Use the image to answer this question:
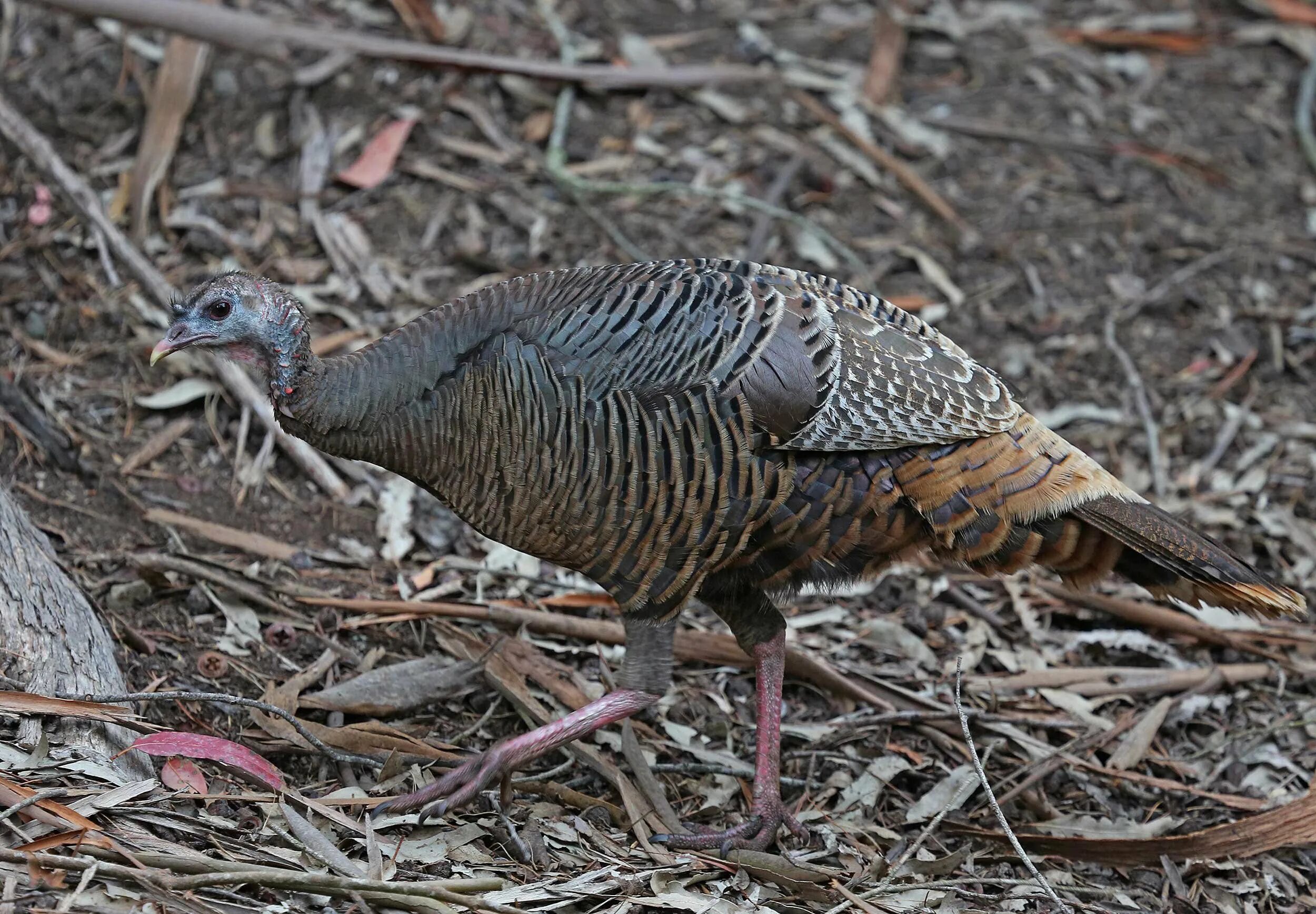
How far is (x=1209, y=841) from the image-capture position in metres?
4.39

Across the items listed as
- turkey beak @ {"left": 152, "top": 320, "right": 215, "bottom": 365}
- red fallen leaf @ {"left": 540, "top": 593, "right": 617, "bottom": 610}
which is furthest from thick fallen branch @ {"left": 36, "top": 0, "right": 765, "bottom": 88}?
red fallen leaf @ {"left": 540, "top": 593, "right": 617, "bottom": 610}

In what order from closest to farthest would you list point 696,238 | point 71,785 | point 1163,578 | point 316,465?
point 71,785
point 1163,578
point 316,465
point 696,238

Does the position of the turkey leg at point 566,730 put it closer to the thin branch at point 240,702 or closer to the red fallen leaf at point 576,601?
the thin branch at point 240,702

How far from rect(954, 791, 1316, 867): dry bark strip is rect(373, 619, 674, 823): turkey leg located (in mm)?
1071

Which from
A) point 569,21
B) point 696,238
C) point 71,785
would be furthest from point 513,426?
point 569,21

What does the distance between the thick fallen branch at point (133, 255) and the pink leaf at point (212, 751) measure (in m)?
1.71

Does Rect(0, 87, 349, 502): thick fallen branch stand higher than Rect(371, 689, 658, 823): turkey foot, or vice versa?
Rect(0, 87, 349, 502): thick fallen branch

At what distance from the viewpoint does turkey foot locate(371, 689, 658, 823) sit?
13.3 ft

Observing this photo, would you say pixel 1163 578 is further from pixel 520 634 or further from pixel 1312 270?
pixel 1312 270

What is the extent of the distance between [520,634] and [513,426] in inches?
50.3

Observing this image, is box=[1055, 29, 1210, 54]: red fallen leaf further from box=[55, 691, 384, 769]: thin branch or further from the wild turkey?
box=[55, 691, 384, 769]: thin branch

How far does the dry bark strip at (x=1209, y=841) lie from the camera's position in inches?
172

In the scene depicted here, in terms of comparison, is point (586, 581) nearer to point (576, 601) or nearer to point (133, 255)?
point (576, 601)

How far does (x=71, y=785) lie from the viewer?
3545mm
